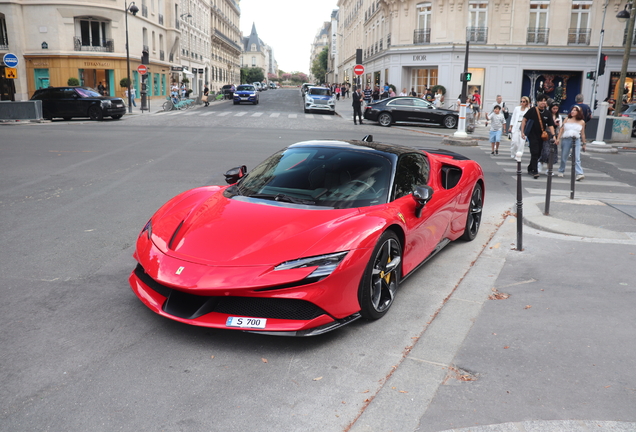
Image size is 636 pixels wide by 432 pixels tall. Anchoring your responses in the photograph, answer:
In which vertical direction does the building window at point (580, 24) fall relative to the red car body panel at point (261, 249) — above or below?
above

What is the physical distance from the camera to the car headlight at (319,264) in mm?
3585

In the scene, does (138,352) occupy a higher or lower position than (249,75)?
lower

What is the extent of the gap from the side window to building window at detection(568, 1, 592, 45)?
3855 centimetres

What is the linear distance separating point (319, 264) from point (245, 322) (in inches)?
23.4

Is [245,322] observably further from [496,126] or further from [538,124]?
[496,126]

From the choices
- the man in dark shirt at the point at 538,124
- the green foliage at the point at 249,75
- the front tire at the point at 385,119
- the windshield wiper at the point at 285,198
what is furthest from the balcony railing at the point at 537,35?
the green foliage at the point at 249,75

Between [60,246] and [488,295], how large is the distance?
4.31m

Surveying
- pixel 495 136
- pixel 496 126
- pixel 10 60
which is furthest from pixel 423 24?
pixel 10 60

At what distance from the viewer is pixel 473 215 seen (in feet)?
22.2

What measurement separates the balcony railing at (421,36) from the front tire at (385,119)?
15.7m

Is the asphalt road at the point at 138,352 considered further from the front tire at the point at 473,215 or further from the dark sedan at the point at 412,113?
the dark sedan at the point at 412,113

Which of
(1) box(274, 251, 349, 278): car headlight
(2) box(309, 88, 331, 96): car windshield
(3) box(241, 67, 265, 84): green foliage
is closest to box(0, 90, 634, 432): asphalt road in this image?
(1) box(274, 251, 349, 278): car headlight

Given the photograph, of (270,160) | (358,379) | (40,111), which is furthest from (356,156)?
(40,111)

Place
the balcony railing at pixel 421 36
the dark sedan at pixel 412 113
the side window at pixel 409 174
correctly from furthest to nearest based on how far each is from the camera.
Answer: the balcony railing at pixel 421 36
the dark sedan at pixel 412 113
the side window at pixel 409 174
